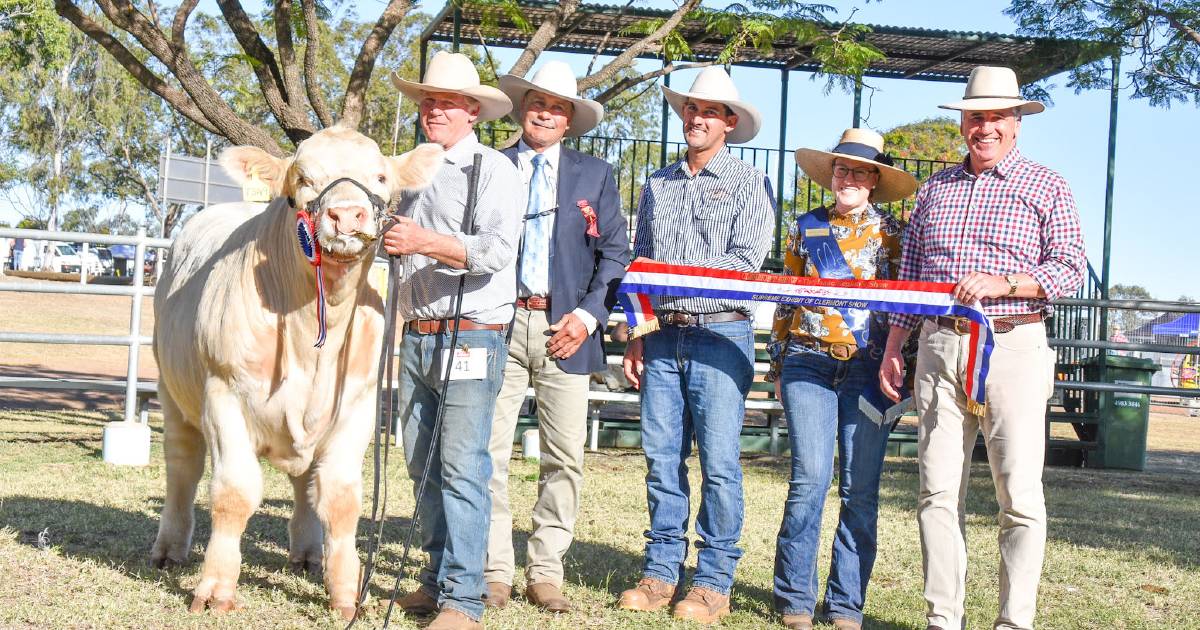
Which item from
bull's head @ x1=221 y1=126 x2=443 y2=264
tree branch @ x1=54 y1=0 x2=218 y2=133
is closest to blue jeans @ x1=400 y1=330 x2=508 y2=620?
bull's head @ x1=221 y1=126 x2=443 y2=264

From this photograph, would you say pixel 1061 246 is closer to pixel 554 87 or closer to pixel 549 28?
pixel 554 87

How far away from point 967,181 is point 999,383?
76cm

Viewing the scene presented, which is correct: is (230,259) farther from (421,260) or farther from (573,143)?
(573,143)

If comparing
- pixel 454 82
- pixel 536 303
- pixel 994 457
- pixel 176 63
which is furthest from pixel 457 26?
pixel 994 457

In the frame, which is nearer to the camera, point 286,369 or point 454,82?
point 286,369

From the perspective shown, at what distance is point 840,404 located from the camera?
4.57 m

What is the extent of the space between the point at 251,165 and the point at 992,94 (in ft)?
8.80

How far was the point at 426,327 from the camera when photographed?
13.7 feet

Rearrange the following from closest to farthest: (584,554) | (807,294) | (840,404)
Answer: (807,294), (840,404), (584,554)

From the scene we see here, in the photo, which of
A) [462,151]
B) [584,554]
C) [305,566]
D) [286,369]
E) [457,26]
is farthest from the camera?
[457,26]

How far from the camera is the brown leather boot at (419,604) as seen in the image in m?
4.41

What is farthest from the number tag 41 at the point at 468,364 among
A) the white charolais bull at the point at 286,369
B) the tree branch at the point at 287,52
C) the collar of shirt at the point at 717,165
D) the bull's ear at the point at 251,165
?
the tree branch at the point at 287,52

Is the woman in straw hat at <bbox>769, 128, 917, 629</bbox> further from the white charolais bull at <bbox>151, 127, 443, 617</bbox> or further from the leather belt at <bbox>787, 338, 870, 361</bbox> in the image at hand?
the white charolais bull at <bbox>151, 127, 443, 617</bbox>

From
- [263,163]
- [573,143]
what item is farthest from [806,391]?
[573,143]
